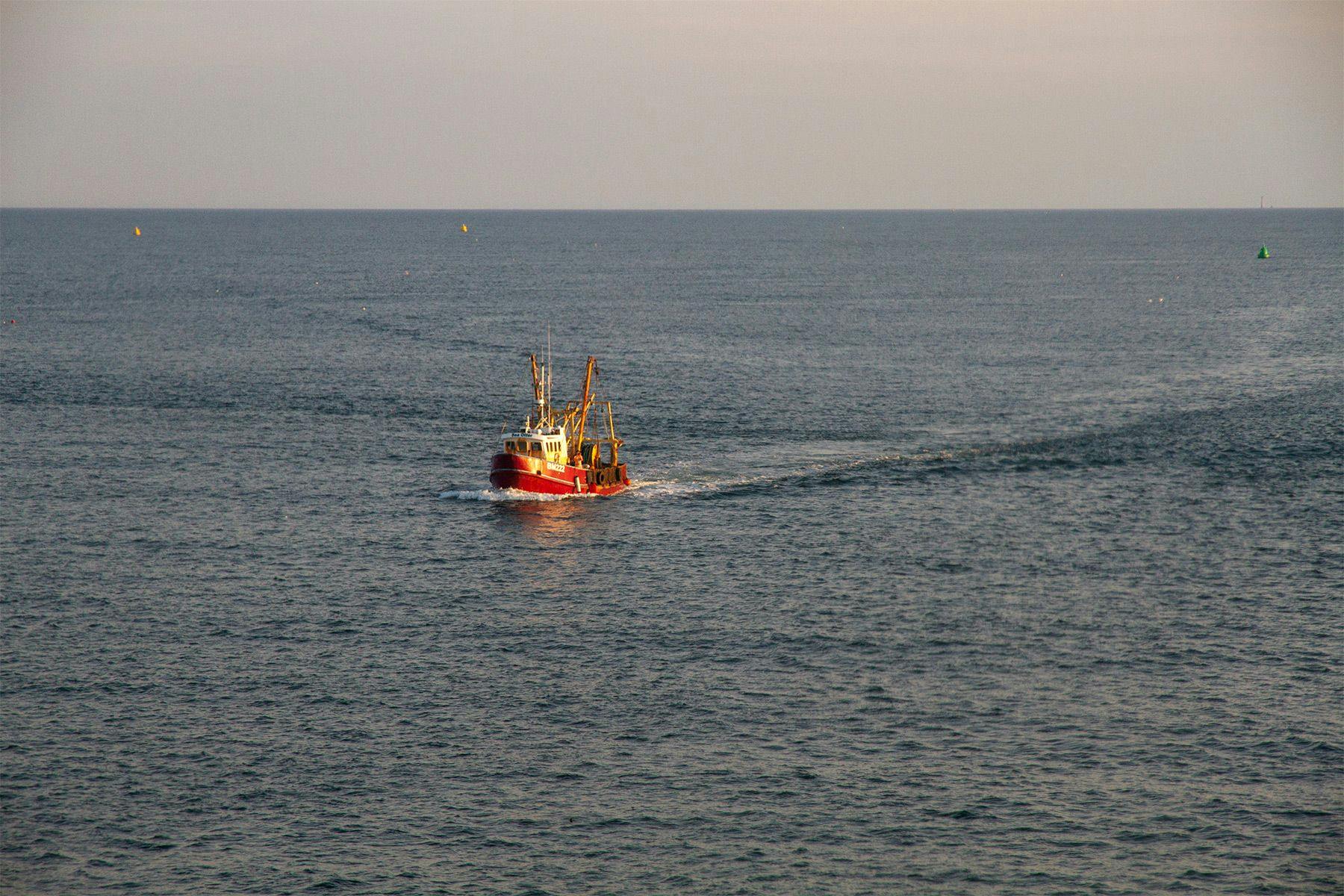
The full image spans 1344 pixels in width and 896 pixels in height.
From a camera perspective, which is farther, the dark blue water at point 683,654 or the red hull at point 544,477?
the red hull at point 544,477

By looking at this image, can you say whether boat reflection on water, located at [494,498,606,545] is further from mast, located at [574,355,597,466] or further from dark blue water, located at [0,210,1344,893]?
mast, located at [574,355,597,466]

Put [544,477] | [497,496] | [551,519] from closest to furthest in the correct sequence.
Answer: [551,519], [497,496], [544,477]

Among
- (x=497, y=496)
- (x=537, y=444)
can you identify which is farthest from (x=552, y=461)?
(x=497, y=496)

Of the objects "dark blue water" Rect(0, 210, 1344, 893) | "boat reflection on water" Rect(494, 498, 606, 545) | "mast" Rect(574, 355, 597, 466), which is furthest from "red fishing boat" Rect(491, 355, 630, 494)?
"dark blue water" Rect(0, 210, 1344, 893)

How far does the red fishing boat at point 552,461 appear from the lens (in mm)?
101812

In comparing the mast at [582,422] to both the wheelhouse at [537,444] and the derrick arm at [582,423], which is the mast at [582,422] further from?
the wheelhouse at [537,444]

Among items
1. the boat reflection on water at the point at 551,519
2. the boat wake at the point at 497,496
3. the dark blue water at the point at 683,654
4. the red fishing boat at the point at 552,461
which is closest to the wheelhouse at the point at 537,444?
the red fishing boat at the point at 552,461

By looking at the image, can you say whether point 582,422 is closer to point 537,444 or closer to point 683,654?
point 537,444

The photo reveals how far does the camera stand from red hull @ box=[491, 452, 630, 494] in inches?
3996

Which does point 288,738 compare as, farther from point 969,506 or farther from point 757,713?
point 969,506

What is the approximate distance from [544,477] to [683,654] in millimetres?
Result: 35017

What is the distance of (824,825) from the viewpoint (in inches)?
2110

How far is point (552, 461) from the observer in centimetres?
10369

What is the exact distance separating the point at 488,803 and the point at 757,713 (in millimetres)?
14221
